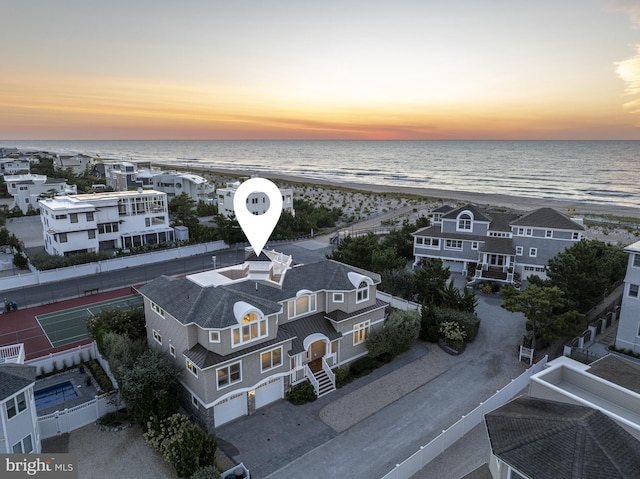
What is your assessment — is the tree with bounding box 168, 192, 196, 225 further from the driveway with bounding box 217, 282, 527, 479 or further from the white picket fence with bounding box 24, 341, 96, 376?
the driveway with bounding box 217, 282, 527, 479

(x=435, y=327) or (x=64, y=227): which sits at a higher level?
(x=64, y=227)

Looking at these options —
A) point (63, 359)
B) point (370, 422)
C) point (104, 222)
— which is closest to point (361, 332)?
point (370, 422)

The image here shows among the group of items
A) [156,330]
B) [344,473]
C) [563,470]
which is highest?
[563,470]

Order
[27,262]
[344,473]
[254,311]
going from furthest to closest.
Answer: [27,262] → [254,311] → [344,473]

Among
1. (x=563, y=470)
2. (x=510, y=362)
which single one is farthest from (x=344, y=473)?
(x=510, y=362)

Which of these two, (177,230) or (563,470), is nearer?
(563,470)

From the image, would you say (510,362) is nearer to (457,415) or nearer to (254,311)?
(457,415)
